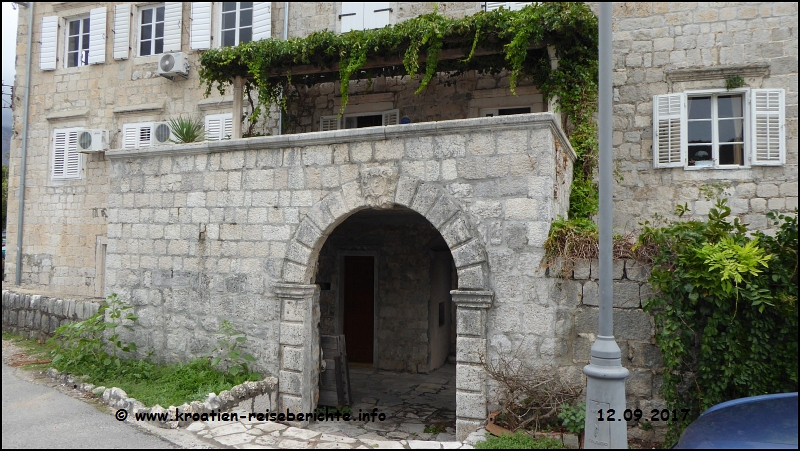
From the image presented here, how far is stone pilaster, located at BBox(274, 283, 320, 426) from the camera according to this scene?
6559 millimetres

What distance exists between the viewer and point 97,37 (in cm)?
1282

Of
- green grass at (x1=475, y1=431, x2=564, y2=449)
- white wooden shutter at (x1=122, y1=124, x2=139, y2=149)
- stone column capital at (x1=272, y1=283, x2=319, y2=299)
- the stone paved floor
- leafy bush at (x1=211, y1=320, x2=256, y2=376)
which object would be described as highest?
white wooden shutter at (x1=122, y1=124, x2=139, y2=149)

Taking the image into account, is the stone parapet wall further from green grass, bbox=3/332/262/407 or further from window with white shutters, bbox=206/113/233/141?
window with white shutters, bbox=206/113/233/141

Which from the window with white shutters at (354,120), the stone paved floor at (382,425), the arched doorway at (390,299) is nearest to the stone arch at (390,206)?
the stone paved floor at (382,425)

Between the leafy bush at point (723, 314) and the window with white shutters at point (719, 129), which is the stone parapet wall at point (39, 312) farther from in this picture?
the window with white shutters at point (719, 129)

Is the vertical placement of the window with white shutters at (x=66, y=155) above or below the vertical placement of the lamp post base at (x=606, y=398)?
above

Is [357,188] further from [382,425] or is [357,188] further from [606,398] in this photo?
[606,398]

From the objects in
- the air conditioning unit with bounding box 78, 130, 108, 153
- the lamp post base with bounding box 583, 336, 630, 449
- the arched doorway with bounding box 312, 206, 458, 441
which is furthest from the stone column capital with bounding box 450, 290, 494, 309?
the air conditioning unit with bounding box 78, 130, 108, 153

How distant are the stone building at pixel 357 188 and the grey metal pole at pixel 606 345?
1.13 meters

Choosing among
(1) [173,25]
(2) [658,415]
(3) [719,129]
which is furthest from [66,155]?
(3) [719,129]

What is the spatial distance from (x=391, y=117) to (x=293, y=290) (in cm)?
489

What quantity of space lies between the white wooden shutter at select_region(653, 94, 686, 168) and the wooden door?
5.35 m

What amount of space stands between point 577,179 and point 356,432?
4.37m

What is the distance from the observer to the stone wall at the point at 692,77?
27.0 feet
